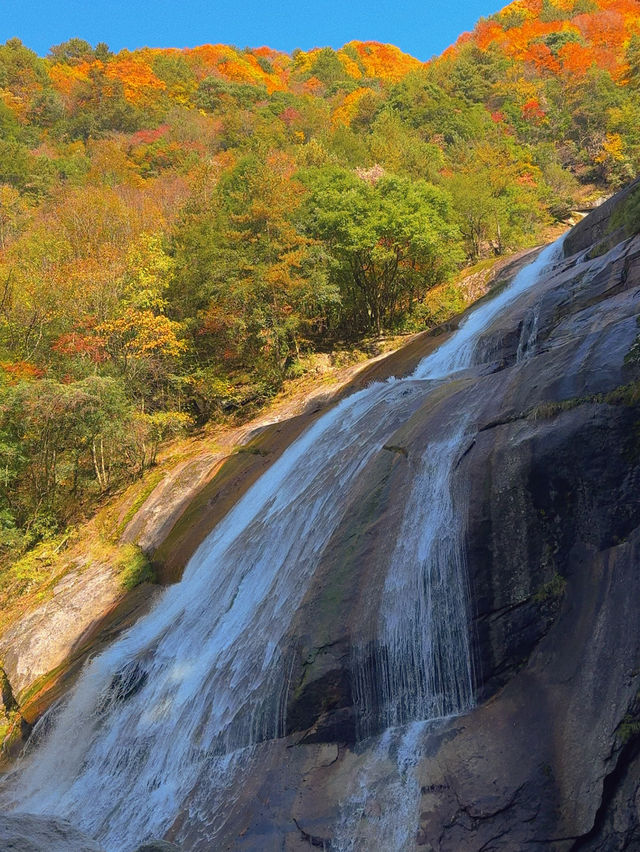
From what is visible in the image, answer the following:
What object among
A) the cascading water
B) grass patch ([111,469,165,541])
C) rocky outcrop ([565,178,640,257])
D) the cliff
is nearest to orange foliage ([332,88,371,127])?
rocky outcrop ([565,178,640,257])

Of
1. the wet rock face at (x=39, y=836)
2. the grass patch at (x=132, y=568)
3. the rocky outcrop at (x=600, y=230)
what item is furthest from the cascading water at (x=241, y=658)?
the rocky outcrop at (x=600, y=230)

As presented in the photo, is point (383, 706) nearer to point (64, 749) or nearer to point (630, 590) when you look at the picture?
point (630, 590)

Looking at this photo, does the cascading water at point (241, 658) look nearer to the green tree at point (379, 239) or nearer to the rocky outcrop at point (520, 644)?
the rocky outcrop at point (520, 644)

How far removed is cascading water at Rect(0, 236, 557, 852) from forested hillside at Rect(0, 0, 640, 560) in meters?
6.85

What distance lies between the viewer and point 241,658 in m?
7.19

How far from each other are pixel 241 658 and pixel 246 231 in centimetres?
1539

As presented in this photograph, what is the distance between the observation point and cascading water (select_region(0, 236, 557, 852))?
6.04m

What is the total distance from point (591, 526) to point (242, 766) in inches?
175

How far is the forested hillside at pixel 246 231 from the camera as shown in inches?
659

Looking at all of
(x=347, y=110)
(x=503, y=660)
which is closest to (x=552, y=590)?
(x=503, y=660)

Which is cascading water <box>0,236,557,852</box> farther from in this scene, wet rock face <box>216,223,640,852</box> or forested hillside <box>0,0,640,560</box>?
forested hillside <box>0,0,640,560</box>

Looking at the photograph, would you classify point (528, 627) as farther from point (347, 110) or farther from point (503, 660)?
point (347, 110)

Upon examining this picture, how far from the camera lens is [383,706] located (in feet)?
19.4

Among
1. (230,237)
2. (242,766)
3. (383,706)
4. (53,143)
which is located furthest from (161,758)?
(53,143)
